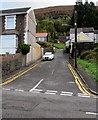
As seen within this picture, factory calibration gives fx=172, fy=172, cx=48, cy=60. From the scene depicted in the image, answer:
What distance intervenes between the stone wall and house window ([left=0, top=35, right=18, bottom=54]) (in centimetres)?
230

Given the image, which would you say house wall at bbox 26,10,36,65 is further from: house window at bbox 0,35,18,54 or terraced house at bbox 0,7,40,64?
house window at bbox 0,35,18,54

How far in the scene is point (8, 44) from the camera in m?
24.2

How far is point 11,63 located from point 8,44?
268 inches

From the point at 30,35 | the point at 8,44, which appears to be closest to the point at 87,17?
the point at 30,35

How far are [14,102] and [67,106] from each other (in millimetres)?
2375

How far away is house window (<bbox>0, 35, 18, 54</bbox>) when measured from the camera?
23828 mm

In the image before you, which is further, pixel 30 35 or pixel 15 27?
pixel 30 35

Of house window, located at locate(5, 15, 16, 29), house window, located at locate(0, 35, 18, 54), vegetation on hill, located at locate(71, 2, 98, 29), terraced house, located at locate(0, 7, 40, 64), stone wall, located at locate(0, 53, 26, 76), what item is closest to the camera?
stone wall, located at locate(0, 53, 26, 76)

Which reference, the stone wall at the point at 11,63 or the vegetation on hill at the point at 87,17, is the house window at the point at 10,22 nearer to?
the stone wall at the point at 11,63

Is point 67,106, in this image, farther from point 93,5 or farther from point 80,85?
point 93,5

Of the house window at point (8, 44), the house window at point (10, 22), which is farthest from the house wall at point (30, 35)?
the house window at point (8, 44)

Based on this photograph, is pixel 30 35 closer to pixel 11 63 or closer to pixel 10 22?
pixel 10 22

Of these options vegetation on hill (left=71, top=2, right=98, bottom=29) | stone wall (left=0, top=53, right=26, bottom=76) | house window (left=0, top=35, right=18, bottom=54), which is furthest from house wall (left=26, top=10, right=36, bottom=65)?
vegetation on hill (left=71, top=2, right=98, bottom=29)

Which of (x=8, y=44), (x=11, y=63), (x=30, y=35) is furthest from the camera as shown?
(x=30, y=35)
